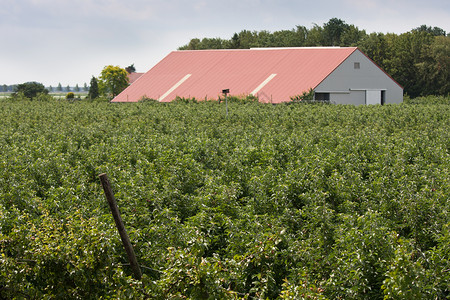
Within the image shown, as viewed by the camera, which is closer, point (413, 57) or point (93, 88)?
point (413, 57)

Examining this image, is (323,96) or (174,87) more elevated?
(174,87)

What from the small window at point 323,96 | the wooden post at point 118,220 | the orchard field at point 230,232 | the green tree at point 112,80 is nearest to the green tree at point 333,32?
the green tree at point 112,80

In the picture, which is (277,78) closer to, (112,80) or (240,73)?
(240,73)

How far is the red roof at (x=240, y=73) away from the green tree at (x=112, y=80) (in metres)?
31.3

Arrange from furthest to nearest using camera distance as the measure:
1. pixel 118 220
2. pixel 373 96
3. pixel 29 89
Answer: pixel 29 89
pixel 373 96
pixel 118 220

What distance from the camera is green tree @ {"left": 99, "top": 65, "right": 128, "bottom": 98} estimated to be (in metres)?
87.2

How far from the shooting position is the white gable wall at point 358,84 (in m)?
43.8

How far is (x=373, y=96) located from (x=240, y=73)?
12.3 m

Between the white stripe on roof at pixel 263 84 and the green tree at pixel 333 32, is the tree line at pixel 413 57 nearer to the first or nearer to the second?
the green tree at pixel 333 32

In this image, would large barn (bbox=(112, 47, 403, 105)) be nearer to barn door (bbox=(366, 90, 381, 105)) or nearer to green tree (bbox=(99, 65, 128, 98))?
barn door (bbox=(366, 90, 381, 105))

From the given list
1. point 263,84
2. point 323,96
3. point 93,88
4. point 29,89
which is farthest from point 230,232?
point 29,89

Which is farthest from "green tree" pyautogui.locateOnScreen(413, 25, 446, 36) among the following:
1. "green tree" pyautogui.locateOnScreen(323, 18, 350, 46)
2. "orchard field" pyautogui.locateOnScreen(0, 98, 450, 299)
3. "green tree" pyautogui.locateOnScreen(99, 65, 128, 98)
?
"orchard field" pyautogui.locateOnScreen(0, 98, 450, 299)

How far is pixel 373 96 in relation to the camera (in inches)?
1847

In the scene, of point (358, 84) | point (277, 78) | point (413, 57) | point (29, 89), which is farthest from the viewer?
point (29, 89)
